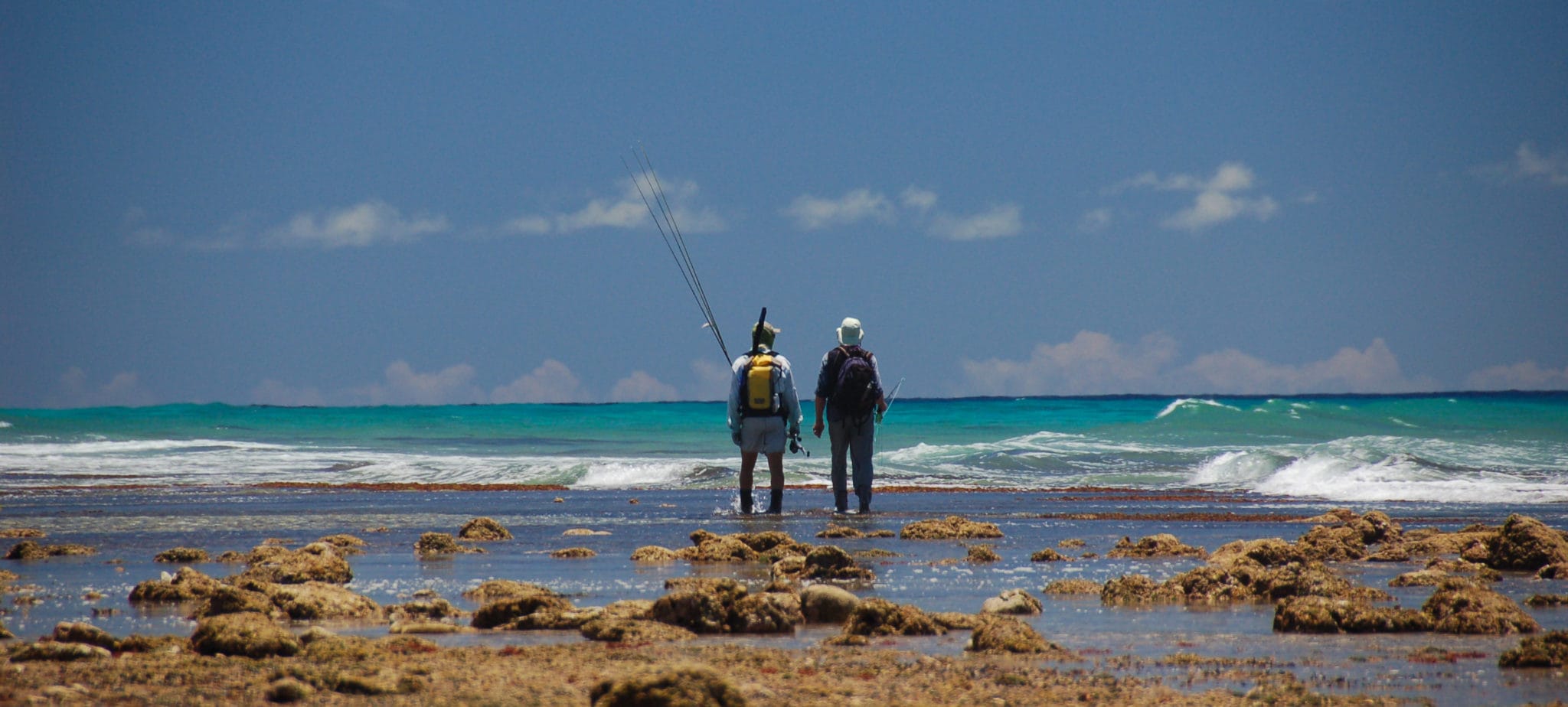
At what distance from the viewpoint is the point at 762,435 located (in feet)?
35.6

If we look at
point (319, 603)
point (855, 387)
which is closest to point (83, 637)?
point (319, 603)

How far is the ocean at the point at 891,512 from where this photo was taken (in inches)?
181

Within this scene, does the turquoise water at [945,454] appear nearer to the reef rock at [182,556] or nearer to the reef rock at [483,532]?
the reef rock at [483,532]

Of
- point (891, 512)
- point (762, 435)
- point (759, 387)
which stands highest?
point (759, 387)

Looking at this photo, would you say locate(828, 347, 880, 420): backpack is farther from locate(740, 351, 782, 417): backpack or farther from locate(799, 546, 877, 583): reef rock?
locate(799, 546, 877, 583): reef rock

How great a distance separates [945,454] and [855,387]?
1290cm

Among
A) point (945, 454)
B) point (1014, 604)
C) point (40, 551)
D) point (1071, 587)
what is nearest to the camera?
point (1014, 604)

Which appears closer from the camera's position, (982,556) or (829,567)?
(829,567)

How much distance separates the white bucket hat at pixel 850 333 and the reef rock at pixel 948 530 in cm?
231

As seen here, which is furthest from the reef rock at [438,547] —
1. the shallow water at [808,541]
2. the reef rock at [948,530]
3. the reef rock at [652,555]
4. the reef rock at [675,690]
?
the reef rock at [675,690]

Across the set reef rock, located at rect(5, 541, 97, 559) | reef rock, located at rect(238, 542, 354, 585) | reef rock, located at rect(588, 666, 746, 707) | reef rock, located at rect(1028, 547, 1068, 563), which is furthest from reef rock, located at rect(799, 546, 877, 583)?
reef rock, located at rect(5, 541, 97, 559)

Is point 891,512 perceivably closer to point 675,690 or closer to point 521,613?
point 521,613

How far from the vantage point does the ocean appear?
4586 millimetres

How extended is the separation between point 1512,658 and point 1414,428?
35498 millimetres
